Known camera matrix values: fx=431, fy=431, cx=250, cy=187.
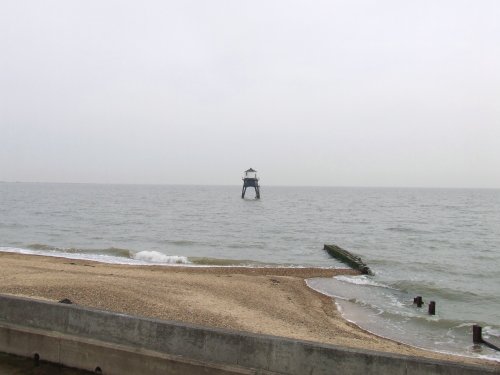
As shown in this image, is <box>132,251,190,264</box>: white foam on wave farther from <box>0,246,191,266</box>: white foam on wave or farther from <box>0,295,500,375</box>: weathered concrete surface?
<box>0,295,500,375</box>: weathered concrete surface

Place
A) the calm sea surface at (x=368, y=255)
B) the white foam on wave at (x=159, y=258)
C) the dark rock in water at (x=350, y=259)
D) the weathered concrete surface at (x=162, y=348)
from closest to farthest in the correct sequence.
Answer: the weathered concrete surface at (x=162, y=348)
the calm sea surface at (x=368, y=255)
the dark rock in water at (x=350, y=259)
the white foam on wave at (x=159, y=258)

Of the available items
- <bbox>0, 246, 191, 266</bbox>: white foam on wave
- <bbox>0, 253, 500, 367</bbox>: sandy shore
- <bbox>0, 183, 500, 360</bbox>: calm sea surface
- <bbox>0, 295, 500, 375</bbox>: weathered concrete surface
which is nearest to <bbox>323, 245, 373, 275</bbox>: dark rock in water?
<bbox>0, 183, 500, 360</bbox>: calm sea surface

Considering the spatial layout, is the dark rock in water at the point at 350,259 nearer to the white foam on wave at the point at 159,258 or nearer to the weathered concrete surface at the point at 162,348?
the white foam on wave at the point at 159,258

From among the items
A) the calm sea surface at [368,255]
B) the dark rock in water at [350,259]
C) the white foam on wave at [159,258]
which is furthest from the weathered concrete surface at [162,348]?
the white foam on wave at [159,258]

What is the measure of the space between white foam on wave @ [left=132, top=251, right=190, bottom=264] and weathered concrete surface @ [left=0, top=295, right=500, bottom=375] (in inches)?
691

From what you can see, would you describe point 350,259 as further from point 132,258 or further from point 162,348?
point 162,348

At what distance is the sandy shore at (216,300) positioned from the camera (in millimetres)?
10344

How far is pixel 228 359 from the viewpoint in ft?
16.7

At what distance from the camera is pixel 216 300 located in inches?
520

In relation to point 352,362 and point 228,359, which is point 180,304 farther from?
point 352,362

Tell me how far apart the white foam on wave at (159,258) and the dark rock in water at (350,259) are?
8.77 metres

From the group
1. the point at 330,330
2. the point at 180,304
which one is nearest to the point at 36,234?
the point at 180,304

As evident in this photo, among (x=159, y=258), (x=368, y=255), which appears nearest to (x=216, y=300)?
(x=159, y=258)

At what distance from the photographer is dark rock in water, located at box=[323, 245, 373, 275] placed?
21530 millimetres
